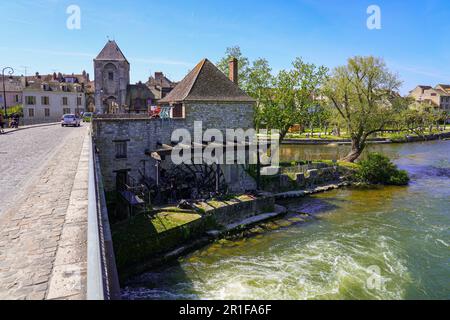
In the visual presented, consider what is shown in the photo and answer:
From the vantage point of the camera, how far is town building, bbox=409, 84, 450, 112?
307 ft

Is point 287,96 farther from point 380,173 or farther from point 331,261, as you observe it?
point 331,261

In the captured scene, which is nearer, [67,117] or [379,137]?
[67,117]

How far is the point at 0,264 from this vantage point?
5215 millimetres

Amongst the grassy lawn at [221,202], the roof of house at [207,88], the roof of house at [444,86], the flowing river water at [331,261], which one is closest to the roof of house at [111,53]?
the roof of house at [207,88]

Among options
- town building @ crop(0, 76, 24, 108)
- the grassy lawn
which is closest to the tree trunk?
the grassy lawn

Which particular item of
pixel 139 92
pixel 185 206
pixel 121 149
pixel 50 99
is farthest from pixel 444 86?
pixel 185 206

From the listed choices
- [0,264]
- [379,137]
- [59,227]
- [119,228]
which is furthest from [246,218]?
[379,137]

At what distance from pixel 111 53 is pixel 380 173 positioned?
36574mm

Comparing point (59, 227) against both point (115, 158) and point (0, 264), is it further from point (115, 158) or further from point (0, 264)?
point (115, 158)

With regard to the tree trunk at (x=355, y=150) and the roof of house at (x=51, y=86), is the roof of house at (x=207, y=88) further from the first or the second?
the roof of house at (x=51, y=86)

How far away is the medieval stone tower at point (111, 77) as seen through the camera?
151ft

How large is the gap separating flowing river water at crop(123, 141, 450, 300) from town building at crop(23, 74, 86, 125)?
156ft

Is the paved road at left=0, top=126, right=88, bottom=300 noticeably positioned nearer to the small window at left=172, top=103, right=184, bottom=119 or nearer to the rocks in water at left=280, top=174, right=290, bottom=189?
the small window at left=172, top=103, right=184, bottom=119
